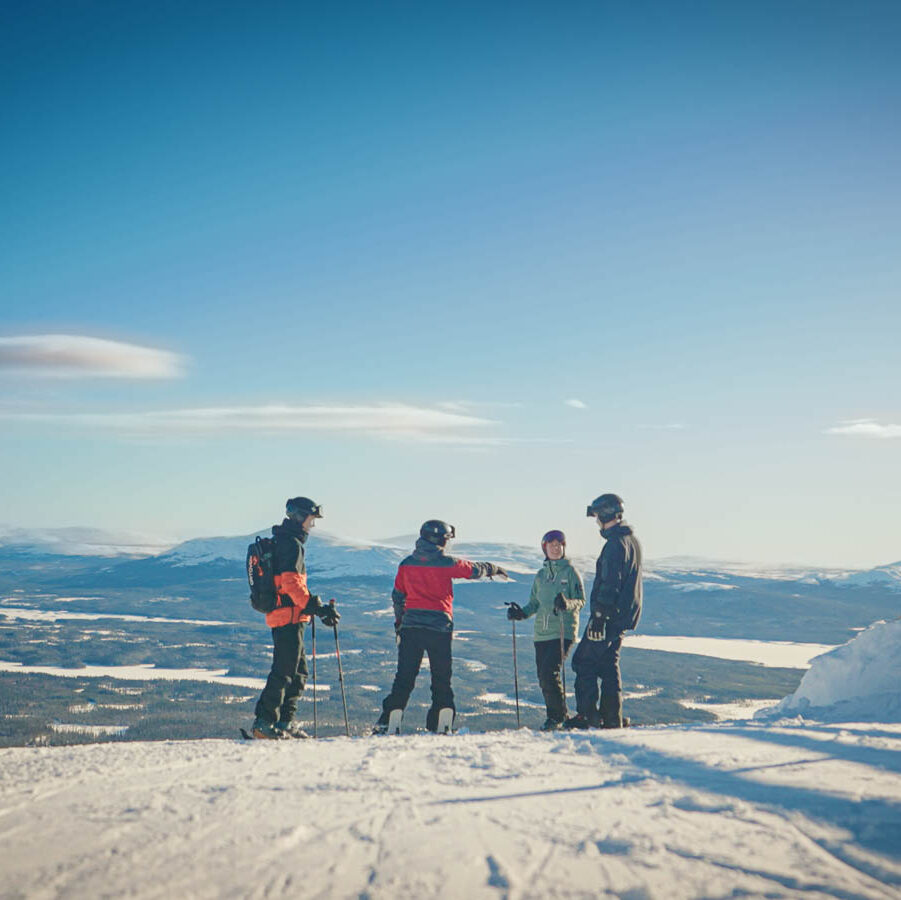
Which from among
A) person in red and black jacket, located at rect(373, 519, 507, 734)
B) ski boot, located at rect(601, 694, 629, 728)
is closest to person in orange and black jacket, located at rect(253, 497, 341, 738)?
person in red and black jacket, located at rect(373, 519, 507, 734)

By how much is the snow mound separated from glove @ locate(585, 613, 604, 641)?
7.80 ft

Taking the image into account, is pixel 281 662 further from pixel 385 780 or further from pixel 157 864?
pixel 157 864

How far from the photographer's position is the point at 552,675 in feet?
27.1

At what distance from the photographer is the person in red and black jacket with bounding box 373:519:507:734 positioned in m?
7.89

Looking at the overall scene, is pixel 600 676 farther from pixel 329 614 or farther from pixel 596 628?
pixel 329 614

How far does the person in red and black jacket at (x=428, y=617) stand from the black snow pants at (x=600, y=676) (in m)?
1.44

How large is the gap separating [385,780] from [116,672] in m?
158

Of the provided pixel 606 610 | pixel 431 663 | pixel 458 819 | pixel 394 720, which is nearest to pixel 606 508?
pixel 606 610

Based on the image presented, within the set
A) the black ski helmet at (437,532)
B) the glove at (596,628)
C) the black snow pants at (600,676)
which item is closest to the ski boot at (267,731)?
the black ski helmet at (437,532)

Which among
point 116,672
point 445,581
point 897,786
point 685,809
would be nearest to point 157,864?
point 685,809

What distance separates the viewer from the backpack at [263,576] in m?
7.61

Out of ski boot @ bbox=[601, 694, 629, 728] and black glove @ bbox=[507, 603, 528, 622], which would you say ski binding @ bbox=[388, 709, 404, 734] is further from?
ski boot @ bbox=[601, 694, 629, 728]

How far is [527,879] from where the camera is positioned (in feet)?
10.4

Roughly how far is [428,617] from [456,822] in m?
4.19
